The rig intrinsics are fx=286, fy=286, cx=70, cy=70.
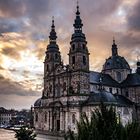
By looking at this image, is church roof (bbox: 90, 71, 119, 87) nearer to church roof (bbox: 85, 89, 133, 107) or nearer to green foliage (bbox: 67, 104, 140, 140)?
church roof (bbox: 85, 89, 133, 107)

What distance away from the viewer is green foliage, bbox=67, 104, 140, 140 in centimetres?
1449

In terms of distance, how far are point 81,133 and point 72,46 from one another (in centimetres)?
5304

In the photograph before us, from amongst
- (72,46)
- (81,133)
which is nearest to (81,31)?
(72,46)

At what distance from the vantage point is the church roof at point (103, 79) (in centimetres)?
7078

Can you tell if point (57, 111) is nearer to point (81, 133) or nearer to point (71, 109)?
point (71, 109)

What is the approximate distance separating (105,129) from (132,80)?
63954 mm

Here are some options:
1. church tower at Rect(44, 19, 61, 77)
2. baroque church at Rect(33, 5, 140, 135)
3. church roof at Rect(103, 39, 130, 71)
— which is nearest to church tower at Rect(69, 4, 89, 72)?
baroque church at Rect(33, 5, 140, 135)

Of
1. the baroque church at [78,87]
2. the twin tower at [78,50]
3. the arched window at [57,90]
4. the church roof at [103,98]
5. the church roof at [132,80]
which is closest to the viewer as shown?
the church roof at [103,98]

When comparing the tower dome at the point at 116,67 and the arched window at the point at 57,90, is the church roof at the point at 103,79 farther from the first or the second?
the arched window at the point at 57,90

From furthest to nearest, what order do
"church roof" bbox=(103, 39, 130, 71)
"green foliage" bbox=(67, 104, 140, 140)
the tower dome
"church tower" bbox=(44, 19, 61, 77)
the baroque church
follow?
1. "church roof" bbox=(103, 39, 130, 71)
2. the tower dome
3. "church tower" bbox=(44, 19, 61, 77)
4. the baroque church
5. "green foliage" bbox=(67, 104, 140, 140)

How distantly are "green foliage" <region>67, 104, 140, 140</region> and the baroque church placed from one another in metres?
42.8

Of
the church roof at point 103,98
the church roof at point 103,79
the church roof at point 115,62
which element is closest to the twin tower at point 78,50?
the church roof at point 103,79

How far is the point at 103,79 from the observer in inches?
2943

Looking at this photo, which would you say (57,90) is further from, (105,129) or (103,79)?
(105,129)
